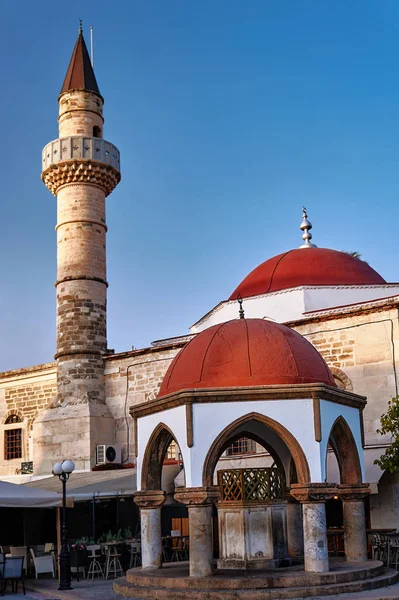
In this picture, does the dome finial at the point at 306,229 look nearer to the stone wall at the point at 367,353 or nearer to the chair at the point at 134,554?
the stone wall at the point at 367,353

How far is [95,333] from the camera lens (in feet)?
62.2

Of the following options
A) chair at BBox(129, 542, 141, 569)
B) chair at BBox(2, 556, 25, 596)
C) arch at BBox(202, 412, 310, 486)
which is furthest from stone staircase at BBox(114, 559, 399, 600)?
chair at BBox(129, 542, 141, 569)

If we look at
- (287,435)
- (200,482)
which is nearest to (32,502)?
(200,482)

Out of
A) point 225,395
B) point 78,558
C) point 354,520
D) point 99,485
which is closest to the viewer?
point 225,395

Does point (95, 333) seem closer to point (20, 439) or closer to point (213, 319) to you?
point (213, 319)

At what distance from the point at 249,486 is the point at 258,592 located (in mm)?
1905

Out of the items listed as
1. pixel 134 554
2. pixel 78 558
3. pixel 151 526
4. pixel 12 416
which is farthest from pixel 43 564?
pixel 12 416

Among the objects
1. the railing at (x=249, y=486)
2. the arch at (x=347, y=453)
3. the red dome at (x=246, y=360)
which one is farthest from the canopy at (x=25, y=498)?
the arch at (x=347, y=453)

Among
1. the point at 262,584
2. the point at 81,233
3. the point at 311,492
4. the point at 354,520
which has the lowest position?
the point at 262,584

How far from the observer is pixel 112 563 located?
1301 centimetres

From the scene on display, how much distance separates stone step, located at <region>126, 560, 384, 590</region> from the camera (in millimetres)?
9213

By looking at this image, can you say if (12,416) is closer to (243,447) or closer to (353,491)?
(243,447)

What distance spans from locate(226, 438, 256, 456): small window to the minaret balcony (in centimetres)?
792

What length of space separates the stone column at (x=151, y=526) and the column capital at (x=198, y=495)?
3.67 feet
